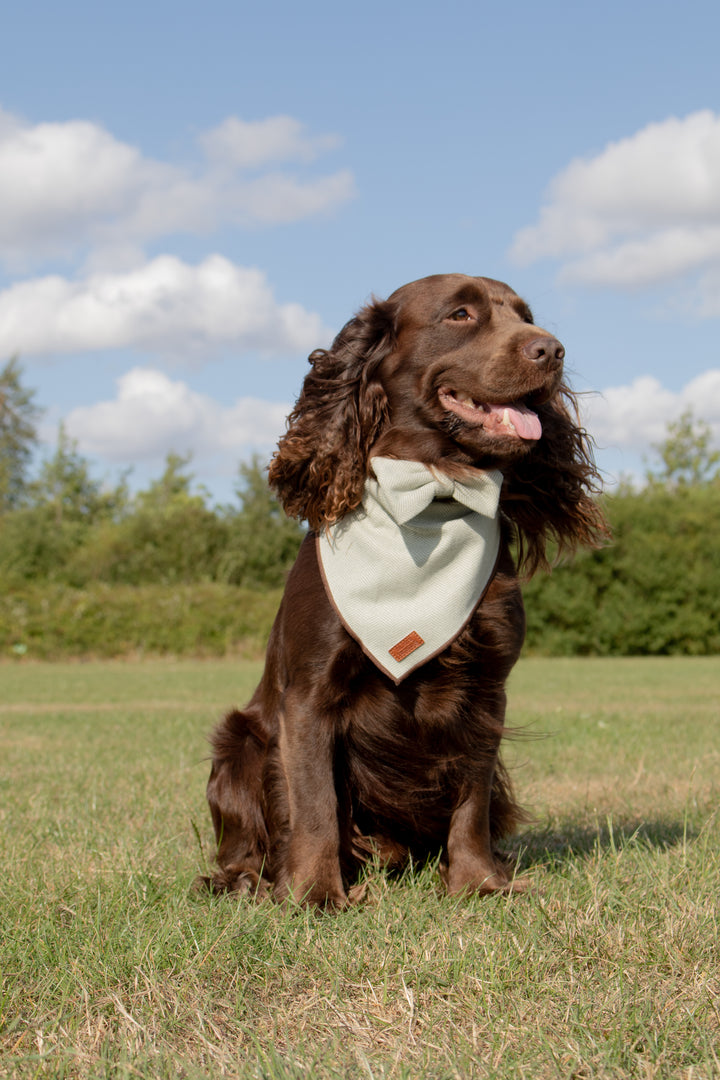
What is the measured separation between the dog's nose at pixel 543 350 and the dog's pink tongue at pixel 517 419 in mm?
161

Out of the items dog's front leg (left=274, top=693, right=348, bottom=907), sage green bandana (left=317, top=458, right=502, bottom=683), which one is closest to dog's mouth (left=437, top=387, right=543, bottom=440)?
sage green bandana (left=317, top=458, right=502, bottom=683)

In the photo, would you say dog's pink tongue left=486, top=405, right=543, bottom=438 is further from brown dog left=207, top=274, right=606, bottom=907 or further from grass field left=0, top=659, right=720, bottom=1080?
grass field left=0, top=659, right=720, bottom=1080

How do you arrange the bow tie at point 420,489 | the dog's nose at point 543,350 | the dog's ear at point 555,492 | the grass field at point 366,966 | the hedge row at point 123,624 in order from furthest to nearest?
the hedge row at point 123,624 < the dog's ear at point 555,492 < the bow tie at point 420,489 < the dog's nose at point 543,350 < the grass field at point 366,966

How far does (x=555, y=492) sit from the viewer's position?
3.25m

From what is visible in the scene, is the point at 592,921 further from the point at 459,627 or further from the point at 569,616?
the point at 569,616

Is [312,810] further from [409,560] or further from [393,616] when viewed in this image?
[409,560]

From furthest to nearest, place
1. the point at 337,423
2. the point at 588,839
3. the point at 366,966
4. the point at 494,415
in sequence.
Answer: the point at 588,839 → the point at 337,423 → the point at 494,415 → the point at 366,966

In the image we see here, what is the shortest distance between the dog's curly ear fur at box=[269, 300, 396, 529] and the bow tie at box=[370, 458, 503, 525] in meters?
0.10

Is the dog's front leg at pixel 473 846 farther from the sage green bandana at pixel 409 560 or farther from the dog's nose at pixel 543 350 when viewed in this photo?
the dog's nose at pixel 543 350

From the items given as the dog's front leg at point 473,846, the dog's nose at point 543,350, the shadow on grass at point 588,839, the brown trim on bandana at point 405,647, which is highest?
the dog's nose at point 543,350

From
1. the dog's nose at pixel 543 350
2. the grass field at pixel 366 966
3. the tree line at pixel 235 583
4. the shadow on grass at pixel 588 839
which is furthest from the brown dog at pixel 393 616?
the tree line at pixel 235 583

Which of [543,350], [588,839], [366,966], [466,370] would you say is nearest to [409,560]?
[466,370]

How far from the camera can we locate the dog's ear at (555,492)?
3.19m

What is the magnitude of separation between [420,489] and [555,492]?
62 cm
